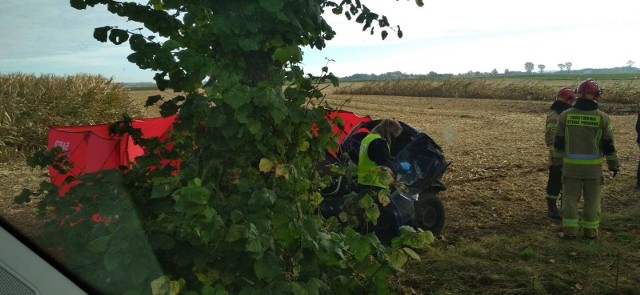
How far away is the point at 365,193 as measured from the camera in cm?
306

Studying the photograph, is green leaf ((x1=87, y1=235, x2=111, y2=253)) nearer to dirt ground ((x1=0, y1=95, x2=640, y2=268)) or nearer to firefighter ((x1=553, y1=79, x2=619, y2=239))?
dirt ground ((x1=0, y1=95, x2=640, y2=268))

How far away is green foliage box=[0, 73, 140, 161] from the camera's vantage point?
389 inches

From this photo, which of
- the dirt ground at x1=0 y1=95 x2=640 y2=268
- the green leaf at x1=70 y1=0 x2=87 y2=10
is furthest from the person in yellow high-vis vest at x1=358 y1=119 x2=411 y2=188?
the green leaf at x1=70 y1=0 x2=87 y2=10

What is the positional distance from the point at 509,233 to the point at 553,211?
1170 millimetres

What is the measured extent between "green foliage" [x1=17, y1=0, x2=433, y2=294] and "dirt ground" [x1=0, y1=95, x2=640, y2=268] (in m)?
0.33

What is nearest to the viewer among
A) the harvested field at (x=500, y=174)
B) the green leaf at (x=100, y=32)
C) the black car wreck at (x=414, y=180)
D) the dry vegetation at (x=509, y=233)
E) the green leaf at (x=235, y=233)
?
the green leaf at (x=235, y=233)

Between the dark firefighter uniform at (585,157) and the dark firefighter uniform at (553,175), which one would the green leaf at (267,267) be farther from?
the dark firefighter uniform at (553,175)

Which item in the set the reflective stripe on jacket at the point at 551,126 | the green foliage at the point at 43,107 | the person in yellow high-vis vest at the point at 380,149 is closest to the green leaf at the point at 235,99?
the person in yellow high-vis vest at the point at 380,149

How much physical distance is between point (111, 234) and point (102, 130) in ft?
13.8

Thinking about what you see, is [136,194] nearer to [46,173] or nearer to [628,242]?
[46,173]

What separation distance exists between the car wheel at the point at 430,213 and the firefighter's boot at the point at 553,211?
5.74ft

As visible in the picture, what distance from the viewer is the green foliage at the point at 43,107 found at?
9.88 m

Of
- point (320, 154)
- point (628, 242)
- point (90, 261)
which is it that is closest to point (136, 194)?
point (90, 261)

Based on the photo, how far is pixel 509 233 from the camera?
6562 millimetres
